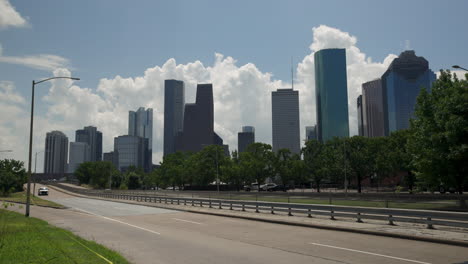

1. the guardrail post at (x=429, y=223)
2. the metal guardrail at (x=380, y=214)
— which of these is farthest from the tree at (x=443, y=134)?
the guardrail post at (x=429, y=223)

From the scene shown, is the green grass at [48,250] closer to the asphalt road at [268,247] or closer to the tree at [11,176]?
the asphalt road at [268,247]

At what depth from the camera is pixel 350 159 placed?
7594cm

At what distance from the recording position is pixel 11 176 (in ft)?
280

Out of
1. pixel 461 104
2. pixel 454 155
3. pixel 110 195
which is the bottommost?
pixel 110 195

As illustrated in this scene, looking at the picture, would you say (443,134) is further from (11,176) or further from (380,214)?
(11,176)

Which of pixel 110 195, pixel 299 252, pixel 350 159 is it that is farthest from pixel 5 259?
pixel 350 159

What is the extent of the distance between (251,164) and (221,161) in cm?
1283

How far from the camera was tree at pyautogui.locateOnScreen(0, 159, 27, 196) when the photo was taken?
81.9 metres

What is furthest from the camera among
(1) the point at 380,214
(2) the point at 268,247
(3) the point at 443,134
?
(3) the point at 443,134

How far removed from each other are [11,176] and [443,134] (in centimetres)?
8589

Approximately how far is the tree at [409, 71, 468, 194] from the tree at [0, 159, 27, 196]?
7846 cm

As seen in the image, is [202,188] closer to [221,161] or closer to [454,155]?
[221,161]

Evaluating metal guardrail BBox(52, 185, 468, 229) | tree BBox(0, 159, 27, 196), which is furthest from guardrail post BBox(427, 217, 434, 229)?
tree BBox(0, 159, 27, 196)

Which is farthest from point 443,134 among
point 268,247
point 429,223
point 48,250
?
point 48,250
